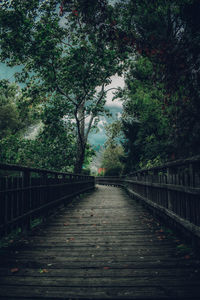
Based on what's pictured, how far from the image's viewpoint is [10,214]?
407cm

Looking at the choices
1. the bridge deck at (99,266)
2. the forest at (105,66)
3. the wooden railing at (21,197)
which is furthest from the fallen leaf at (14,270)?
the forest at (105,66)

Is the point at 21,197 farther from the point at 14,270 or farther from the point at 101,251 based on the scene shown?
the point at 101,251

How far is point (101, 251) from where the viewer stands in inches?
153

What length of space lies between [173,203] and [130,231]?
1338 mm

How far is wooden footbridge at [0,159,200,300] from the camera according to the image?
2627 millimetres

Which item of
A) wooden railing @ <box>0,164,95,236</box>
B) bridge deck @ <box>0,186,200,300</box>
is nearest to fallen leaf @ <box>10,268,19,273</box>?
bridge deck @ <box>0,186,200,300</box>

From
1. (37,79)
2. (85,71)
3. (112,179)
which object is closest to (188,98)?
(85,71)

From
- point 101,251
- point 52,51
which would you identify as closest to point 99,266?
point 101,251

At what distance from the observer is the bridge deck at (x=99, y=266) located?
256 cm

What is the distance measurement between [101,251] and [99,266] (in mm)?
650

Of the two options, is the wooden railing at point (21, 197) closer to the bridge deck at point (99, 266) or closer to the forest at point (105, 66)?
the bridge deck at point (99, 266)

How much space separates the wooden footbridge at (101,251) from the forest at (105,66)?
1.95 metres

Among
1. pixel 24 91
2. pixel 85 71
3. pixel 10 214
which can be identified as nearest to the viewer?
pixel 10 214

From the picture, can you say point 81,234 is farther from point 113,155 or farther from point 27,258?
point 113,155
